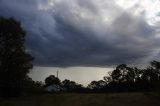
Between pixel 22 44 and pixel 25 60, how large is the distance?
3727mm

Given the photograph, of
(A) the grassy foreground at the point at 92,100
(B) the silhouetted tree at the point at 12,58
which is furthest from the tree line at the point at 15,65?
(A) the grassy foreground at the point at 92,100

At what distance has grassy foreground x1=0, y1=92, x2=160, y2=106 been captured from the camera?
47.2 meters

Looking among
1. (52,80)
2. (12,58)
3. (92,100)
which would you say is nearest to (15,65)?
(12,58)

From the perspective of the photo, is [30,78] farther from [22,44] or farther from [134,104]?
[134,104]

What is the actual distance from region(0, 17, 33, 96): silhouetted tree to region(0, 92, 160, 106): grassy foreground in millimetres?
3727

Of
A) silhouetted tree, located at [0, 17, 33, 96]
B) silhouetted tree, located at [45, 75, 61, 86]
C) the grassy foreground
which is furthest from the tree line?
silhouetted tree, located at [45, 75, 61, 86]

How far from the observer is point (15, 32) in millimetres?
58844

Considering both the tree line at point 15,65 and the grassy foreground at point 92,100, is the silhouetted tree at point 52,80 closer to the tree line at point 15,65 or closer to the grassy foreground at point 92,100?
the tree line at point 15,65

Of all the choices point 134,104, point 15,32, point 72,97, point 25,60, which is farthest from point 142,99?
point 15,32

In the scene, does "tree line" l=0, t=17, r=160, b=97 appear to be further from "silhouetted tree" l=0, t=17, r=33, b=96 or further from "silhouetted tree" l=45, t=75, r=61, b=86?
"silhouetted tree" l=45, t=75, r=61, b=86

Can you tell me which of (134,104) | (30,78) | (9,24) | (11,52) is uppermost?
(9,24)

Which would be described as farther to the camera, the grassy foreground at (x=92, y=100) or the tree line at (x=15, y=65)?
the tree line at (x=15, y=65)

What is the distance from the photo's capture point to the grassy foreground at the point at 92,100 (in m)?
47.2

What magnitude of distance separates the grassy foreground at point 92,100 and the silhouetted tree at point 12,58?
373 centimetres
